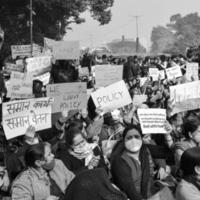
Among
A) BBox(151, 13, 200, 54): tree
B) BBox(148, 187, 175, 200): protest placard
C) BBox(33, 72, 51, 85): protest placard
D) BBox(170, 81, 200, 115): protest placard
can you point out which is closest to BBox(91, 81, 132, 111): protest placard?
BBox(170, 81, 200, 115): protest placard

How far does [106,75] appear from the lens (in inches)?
307

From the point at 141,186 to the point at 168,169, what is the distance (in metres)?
1.01

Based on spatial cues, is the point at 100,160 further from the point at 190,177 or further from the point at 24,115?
the point at 190,177

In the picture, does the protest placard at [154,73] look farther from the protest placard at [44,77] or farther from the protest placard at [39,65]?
the protest placard at [44,77]

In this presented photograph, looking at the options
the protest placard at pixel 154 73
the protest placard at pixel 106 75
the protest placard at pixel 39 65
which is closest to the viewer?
the protest placard at pixel 106 75

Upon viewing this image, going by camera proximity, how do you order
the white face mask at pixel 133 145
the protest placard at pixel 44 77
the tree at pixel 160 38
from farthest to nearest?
the tree at pixel 160 38 < the protest placard at pixel 44 77 < the white face mask at pixel 133 145

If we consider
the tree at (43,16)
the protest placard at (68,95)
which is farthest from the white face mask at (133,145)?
the tree at (43,16)

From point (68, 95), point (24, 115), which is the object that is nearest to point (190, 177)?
point (24, 115)

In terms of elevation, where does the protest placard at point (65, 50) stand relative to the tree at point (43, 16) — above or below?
below

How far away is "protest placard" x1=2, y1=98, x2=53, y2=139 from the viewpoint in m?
5.59

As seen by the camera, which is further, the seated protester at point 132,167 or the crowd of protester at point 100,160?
the seated protester at point 132,167

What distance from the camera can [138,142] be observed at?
16.2ft

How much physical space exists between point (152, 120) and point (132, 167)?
38.8 inches

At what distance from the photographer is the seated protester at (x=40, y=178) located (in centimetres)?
430
